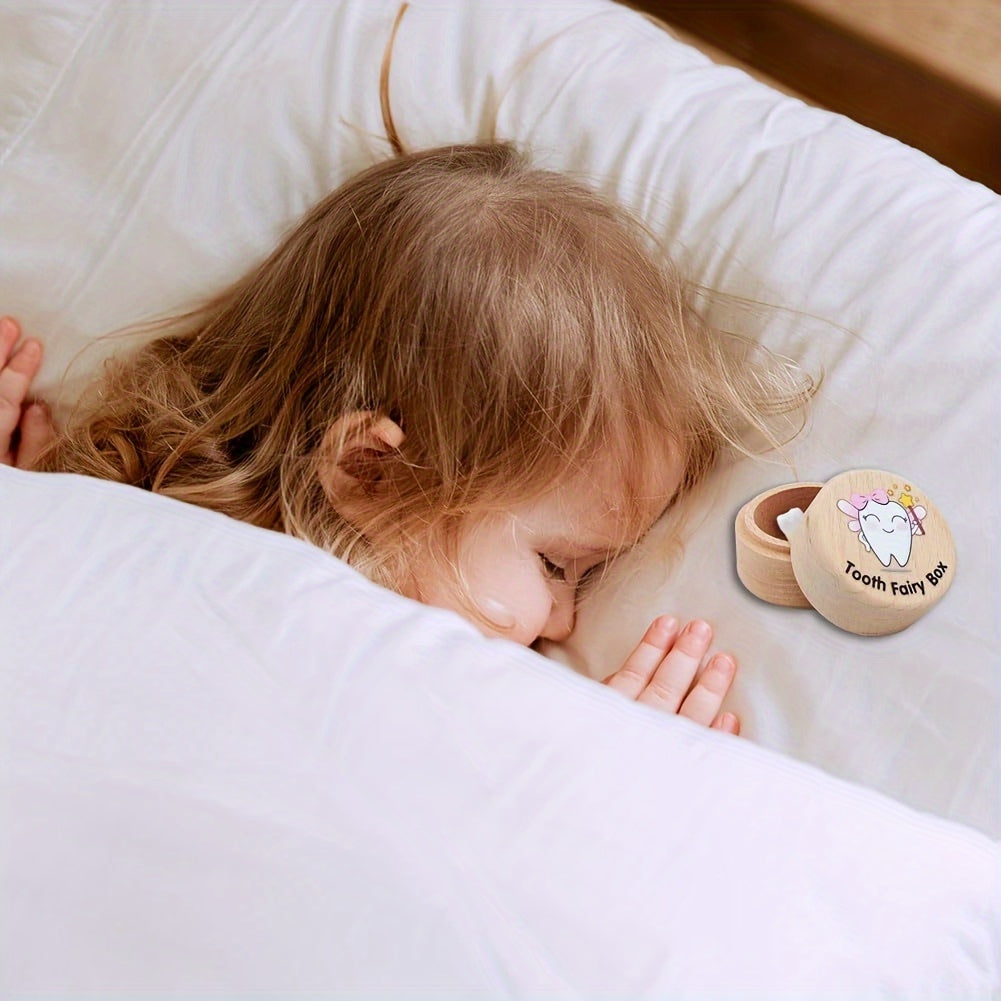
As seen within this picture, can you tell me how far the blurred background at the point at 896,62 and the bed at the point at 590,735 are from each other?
61 centimetres

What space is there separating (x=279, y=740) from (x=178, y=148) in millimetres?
669

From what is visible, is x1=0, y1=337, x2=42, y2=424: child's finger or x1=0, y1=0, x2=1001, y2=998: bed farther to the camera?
x1=0, y1=337, x2=42, y2=424: child's finger

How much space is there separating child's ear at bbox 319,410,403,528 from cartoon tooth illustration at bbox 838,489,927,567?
32 cm

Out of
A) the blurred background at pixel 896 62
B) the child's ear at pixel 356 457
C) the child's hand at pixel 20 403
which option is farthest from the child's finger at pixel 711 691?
the blurred background at pixel 896 62

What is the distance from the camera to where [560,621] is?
2.81ft

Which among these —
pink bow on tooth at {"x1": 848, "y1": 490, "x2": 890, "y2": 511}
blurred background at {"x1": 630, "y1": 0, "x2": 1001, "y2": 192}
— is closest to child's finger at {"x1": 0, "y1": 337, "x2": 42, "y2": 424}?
pink bow on tooth at {"x1": 848, "y1": 490, "x2": 890, "y2": 511}

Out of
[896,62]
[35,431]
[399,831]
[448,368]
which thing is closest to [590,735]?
[399,831]

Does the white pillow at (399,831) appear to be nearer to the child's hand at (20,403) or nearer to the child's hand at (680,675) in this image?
the child's hand at (680,675)

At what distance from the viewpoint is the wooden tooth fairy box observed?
2.31 feet

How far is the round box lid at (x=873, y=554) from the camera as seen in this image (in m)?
0.70

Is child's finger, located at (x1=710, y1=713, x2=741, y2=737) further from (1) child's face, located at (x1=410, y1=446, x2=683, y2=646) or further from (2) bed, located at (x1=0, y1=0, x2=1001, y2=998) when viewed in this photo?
(1) child's face, located at (x1=410, y1=446, x2=683, y2=646)

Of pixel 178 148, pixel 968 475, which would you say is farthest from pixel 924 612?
pixel 178 148

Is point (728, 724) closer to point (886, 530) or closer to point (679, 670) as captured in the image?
point (679, 670)

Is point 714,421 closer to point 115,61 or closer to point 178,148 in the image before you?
point 178,148
